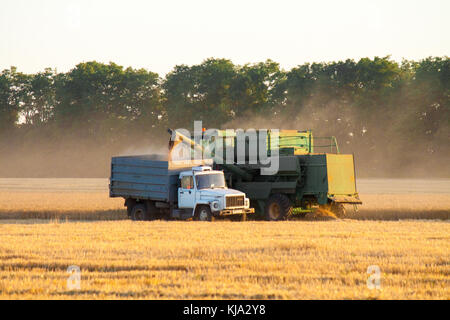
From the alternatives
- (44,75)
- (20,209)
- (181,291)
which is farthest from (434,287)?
(44,75)

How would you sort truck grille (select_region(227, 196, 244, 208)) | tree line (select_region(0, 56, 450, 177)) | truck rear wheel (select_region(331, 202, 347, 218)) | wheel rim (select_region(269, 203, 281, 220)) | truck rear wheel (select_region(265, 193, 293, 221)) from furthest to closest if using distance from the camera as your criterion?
tree line (select_region(0, 56, 450, 177)) < truck rear wheel (select_region(331, 202, 347, 218)) < wheel rim (select_region(269, 203, 281, 220)) < truck rear wheel (select_region(265, 193, 293, 221)) < truck grille (select_region(227, 196, 244, 208))

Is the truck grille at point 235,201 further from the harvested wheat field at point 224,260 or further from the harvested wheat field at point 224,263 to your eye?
the harvested wheat field at point 224,263

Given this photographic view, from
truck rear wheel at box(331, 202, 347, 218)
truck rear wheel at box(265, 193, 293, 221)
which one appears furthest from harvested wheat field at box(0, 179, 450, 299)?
truck rear wheel at box(331, 202, 347, 218)

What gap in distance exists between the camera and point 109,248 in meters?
14.5

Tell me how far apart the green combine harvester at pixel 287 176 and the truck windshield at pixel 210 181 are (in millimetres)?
1897

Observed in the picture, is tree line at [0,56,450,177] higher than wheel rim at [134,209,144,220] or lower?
higher

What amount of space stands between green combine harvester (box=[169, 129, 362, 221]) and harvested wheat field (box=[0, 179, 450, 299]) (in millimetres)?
4231

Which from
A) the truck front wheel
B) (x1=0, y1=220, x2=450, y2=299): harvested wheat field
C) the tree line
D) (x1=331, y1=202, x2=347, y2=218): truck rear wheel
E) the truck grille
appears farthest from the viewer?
the tree line

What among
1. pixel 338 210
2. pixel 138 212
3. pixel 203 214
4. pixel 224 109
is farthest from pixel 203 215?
pixel 224 109

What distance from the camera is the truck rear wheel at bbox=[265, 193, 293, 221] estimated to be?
25.6 metres

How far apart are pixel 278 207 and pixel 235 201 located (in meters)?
2.56

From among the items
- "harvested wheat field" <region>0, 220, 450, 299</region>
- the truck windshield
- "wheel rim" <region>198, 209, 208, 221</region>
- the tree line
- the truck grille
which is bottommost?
"harvested wheat field" <region>0, 220, 450, 299</region>

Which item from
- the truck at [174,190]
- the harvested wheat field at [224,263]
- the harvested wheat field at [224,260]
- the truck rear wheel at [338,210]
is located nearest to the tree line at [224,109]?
the truck rear wheel at [338,210]

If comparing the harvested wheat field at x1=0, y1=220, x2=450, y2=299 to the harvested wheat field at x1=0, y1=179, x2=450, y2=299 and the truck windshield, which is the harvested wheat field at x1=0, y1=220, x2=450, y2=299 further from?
the truck windshield
